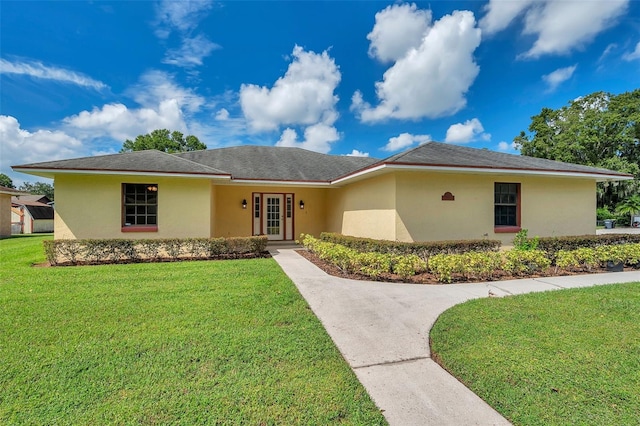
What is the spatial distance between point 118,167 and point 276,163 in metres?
6.62

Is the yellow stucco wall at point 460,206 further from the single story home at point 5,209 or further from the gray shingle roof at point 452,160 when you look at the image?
the single story home at point 5,209

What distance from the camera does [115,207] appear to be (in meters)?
8.94

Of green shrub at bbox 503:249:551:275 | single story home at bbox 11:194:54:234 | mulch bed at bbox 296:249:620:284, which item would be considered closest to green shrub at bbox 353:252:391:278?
mulch bed at bbox 296:249:620:284

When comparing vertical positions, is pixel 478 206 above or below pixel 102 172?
below

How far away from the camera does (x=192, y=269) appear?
23.8 ft

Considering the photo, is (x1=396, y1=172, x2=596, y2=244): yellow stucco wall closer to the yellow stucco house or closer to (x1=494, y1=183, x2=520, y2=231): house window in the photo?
the yellow stucco house

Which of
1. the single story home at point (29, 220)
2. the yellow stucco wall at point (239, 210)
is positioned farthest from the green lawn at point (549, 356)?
the single story home at point (29, 220)

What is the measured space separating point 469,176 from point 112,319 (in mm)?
9236

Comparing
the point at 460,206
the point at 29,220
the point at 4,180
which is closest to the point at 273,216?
the point at 460,206

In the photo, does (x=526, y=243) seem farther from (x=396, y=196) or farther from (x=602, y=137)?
(x=602, y=137)

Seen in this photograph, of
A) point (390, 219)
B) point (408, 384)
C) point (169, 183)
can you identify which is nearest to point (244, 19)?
point (169, 183)

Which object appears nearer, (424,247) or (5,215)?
(424,247)

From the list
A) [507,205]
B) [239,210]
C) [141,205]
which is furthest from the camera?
[239,210]

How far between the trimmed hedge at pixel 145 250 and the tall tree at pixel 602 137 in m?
33.7
